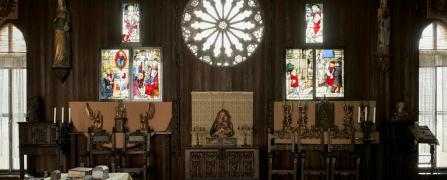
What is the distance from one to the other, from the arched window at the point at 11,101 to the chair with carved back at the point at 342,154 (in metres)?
6.74

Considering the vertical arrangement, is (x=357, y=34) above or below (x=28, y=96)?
above

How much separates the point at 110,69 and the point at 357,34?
5253 mm

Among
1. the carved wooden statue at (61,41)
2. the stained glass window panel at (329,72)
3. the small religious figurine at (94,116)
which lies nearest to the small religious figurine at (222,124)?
the stained glass window panel at (329,72)

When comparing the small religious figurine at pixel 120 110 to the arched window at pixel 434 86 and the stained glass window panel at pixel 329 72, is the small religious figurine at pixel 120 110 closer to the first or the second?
the stained glass window panel at pixel 329 72

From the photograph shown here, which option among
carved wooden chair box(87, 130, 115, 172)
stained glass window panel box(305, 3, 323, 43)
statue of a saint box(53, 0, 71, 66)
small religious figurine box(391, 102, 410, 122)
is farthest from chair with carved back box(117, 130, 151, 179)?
small religious figurine box(391, 102, 410, 122)

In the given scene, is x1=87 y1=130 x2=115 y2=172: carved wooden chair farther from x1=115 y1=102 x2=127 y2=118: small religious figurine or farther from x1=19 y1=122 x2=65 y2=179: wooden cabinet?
x1=19 y1=122 x2=65 y2=179: wooden cabinet

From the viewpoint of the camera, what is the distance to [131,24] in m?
10.4

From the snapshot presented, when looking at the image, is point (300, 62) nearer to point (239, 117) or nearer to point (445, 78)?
point (239, 117)

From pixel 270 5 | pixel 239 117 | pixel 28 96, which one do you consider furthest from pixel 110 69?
pixel 270 5

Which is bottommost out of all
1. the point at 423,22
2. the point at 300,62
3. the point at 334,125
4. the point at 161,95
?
the point at 334,125

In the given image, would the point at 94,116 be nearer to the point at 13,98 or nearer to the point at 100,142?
the point at 100,142

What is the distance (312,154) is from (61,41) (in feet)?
18.8

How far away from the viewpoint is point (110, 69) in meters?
10.4

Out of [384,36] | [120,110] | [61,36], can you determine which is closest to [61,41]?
[61,36]
